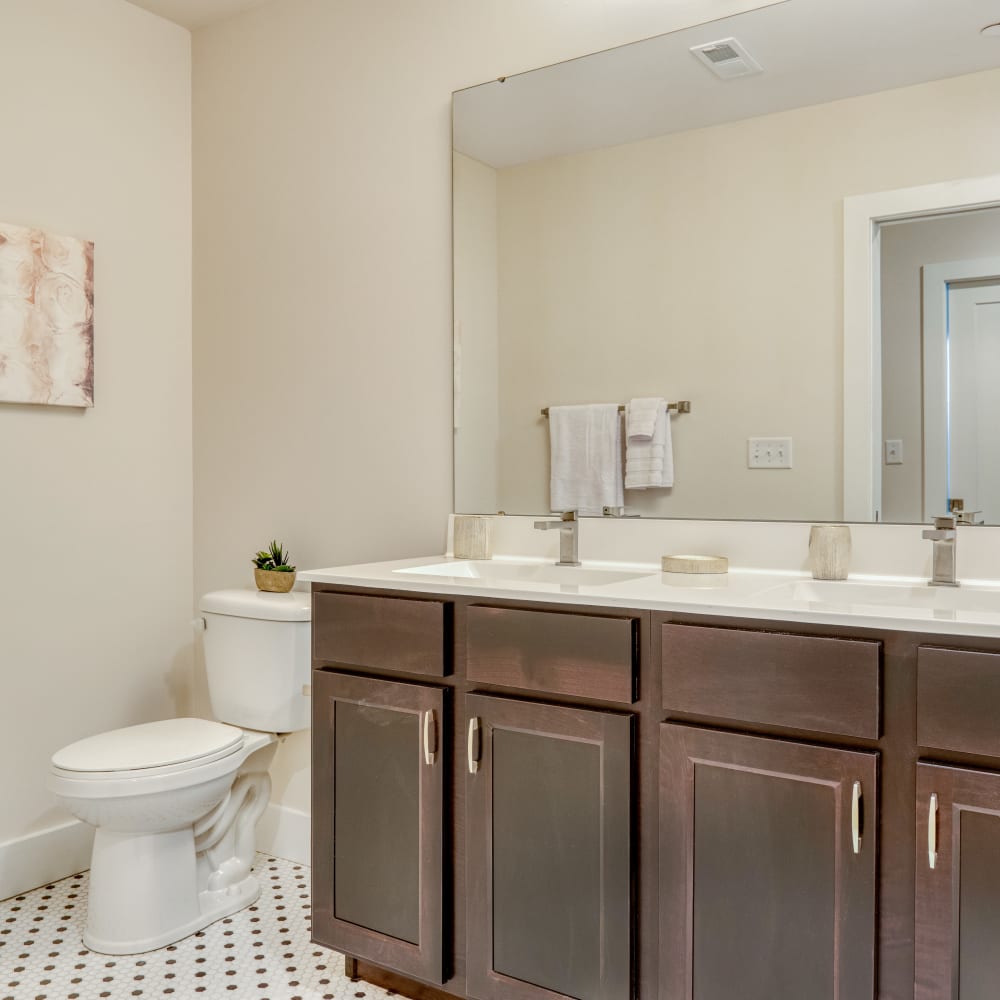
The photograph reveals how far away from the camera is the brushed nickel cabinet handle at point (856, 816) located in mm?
1337

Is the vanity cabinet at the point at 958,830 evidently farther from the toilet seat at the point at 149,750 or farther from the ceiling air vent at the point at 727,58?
the toilet seat at the point at 149,750

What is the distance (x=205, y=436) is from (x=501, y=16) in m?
1.49

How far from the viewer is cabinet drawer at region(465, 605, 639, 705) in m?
1.54

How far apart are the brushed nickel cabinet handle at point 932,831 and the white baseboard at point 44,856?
7.35ft

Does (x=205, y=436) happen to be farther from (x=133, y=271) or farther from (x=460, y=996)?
(x=460, y=996)

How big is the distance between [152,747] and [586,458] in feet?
4.05

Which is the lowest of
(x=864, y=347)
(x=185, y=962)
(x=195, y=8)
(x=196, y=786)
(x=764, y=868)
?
(x=185, y=962)

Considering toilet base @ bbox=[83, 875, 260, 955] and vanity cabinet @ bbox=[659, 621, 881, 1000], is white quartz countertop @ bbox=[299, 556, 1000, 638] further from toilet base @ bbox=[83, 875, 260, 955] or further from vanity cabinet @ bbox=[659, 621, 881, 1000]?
toilet base @ bbox=[83, 875, 260, 955]

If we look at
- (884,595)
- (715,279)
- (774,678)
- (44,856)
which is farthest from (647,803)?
(44,856)

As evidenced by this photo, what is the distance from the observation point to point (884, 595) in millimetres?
1639

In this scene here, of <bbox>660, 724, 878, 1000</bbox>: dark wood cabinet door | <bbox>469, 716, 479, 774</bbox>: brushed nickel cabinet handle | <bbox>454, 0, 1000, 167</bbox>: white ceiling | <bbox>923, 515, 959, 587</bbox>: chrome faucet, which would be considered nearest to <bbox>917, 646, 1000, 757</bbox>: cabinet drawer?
<bbox>660, 724, 878, 1000</bbox>: dark wood cabinet door

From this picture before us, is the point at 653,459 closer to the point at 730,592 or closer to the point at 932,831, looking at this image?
the point at 730,592

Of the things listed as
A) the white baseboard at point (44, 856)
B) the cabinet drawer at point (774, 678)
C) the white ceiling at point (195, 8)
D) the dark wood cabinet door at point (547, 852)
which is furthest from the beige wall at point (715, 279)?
the white baseboard at point (44, 856)

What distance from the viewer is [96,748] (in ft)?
7.09
